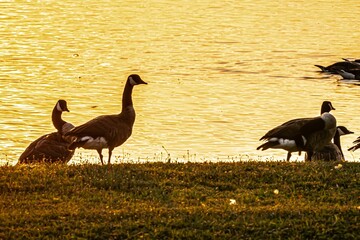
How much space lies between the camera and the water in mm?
27672

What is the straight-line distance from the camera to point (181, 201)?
14891mm

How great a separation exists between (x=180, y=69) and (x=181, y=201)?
26410 mm

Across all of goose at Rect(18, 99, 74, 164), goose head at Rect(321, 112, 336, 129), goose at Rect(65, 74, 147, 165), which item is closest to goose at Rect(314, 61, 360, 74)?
goose head at Rect(321, 112, 336, 129)

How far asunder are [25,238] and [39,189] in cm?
240

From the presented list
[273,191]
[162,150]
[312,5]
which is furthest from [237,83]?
[312,5]

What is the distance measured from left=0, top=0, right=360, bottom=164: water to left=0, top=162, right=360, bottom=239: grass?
5947mm

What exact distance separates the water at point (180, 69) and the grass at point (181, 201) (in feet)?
19.5

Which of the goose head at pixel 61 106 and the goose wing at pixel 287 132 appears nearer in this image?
the goose wing at pixel 287 132

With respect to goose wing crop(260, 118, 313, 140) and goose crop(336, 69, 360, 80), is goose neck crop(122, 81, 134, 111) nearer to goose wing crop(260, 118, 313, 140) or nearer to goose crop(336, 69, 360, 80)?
goose wing crop(260, 118, 313, 140)

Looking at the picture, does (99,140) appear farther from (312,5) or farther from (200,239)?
(312,5)

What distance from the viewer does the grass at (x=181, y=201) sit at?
13305 mm

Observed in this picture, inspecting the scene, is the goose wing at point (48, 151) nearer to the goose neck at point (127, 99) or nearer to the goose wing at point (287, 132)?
the goose neck at point (127, 99)

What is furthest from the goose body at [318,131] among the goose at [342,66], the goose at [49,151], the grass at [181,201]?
the goose at [342,66]

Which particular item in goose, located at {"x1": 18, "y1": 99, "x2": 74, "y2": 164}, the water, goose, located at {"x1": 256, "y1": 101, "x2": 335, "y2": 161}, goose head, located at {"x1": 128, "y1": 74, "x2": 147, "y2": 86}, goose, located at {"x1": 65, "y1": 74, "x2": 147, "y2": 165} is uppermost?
goose head, located at {"x1": 128, "y1": 74, "x2": 147, "y2": 86}
